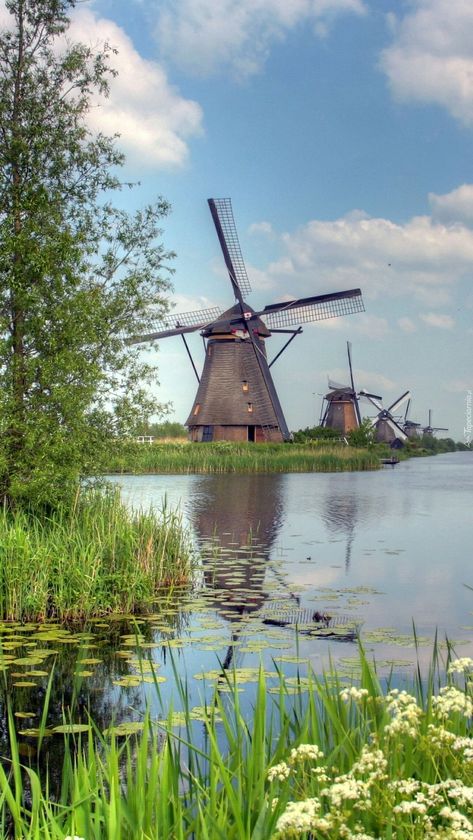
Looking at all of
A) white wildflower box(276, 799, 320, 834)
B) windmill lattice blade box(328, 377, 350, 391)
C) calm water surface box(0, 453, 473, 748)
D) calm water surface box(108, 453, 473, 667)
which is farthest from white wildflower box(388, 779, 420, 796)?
windmill lattice blade box(328, 377, 350, 391)

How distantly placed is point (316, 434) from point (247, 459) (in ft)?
42.0

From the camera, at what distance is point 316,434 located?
4666cm

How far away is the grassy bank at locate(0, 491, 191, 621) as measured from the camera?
26.3ft

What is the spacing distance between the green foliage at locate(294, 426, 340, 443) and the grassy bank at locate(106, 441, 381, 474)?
12.5 feet

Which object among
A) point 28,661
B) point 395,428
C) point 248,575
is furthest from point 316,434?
point 28,661

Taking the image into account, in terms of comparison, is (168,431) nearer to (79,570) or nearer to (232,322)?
(232,322)

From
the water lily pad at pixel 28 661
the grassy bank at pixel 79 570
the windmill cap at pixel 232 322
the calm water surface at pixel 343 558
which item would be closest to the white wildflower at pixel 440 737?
the calm water surface at pixel 343 558

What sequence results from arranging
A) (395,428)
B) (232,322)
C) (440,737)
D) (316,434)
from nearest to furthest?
(440,737), (232,322), (316,434), (395,428)

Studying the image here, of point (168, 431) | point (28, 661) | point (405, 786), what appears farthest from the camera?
point (168, 431)

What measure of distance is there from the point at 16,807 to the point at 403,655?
4.70 meters

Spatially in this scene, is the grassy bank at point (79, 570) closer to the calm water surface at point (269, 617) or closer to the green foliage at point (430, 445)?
the calm water surface at point (269, 617)

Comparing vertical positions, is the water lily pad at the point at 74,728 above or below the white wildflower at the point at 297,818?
below

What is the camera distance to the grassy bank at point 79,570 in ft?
26.3

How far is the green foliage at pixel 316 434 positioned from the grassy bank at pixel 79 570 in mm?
35520
